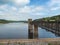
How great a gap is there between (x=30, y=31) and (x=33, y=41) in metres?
11.7

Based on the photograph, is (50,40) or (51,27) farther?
(51,27)

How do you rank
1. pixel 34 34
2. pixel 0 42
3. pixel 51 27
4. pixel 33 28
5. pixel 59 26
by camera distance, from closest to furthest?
pixel 0 42, pixel 59 26, pixel 51 27, pixel 34 34, pixel 33 28

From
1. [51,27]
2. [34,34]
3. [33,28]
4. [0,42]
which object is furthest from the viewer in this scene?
[33,28]

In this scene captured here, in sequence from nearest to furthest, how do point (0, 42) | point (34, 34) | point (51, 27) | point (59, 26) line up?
point (0, 42)
point (59, 26)
point (51, 27)
point (34, 34)

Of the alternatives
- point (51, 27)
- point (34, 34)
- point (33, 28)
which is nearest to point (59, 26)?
point (51, 27)

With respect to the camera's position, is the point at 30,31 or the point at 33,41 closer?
the point at 33,41

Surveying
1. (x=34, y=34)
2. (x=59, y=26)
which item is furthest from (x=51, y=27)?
(x=34, y=34)

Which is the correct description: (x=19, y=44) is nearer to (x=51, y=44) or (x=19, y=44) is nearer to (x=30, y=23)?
(x=51, y=44)

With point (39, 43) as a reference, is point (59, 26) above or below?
above

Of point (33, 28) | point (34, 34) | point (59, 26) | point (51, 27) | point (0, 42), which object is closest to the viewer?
point (0, 42)

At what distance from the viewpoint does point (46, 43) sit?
2.56 metres

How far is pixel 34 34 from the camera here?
14.0 m

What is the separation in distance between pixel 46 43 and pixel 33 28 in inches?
492

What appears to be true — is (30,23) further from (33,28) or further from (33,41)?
(33,41)
